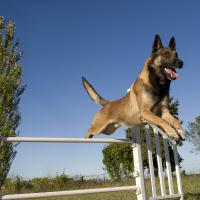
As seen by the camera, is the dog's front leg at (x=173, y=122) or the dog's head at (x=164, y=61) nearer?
the dog's front leg at (x=173, y=122)

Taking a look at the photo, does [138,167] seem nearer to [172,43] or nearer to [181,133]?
[181,133]

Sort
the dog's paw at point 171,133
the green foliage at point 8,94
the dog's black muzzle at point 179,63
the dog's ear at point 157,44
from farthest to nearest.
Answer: the green foliage at point 8,94, the dog's ear at point 157,44, the dog's black muzzle at point 179,63, the dog's paw at point 171,133

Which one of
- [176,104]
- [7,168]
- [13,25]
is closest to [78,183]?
[7,168]

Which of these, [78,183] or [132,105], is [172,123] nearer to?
[132,105]

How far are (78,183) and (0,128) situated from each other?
5494 mm

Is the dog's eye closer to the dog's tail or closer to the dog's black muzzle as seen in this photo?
the dog's black muzzle

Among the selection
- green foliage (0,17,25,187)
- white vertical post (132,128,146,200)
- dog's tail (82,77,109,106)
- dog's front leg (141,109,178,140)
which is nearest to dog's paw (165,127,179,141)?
dog's front leg (141,109,178,140)

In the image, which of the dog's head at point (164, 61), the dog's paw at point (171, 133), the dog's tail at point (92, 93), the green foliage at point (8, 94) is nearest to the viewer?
the dog's paw at point (171, 133)

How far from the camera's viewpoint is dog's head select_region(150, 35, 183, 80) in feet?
19.3

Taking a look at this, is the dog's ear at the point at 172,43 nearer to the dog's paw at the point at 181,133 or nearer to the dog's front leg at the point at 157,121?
the dog's front leg at the point at 157,121

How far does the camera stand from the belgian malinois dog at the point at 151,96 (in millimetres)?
5793

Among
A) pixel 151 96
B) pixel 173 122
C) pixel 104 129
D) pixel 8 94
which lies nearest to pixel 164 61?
pixel 151 96

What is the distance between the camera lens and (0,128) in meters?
12.1

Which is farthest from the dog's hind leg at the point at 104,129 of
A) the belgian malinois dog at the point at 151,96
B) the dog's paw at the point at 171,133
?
the dog's paw at the point at 171,133
